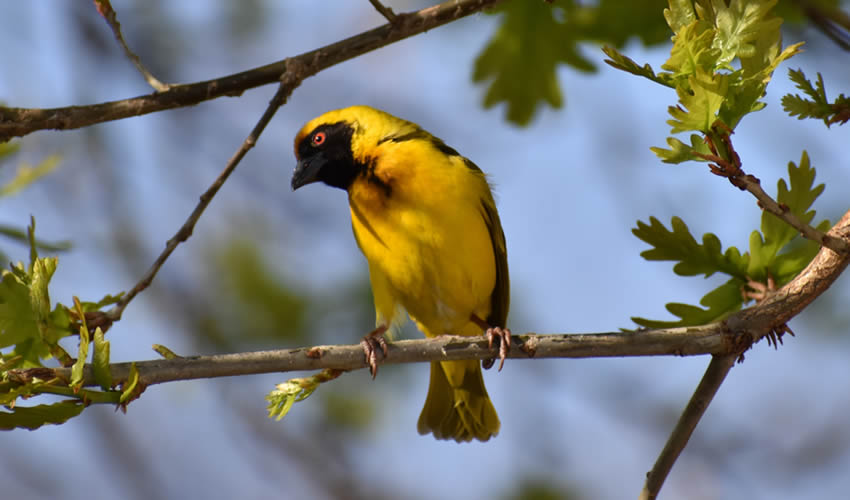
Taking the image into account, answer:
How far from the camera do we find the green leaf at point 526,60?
12.9 ft

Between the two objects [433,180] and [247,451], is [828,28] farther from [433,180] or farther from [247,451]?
[247,451]

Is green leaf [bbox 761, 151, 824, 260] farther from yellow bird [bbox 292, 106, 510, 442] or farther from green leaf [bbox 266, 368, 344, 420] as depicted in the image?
green leaf [bbox 266, 368, 344, 420]

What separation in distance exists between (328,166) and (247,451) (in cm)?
383

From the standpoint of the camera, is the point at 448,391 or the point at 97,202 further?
the point at 97,202

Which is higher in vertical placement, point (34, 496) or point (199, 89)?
point (34, 496)

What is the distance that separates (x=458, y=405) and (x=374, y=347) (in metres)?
1.55

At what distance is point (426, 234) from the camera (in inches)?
147

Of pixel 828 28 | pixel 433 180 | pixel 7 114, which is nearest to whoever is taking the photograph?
pixel 7 114

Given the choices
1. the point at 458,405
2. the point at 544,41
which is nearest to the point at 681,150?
the point at 544,41

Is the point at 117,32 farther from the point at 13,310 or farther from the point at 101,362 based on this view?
the point at 101,362

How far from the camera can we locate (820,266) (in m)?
2.22

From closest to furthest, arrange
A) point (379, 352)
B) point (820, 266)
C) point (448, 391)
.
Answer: point (820, 266) → point (379, 352) → point (448, 391)

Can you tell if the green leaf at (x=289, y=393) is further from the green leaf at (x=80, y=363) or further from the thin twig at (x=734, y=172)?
the thin twig at (x=734, y=172)

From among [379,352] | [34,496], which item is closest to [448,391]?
[379,352]
